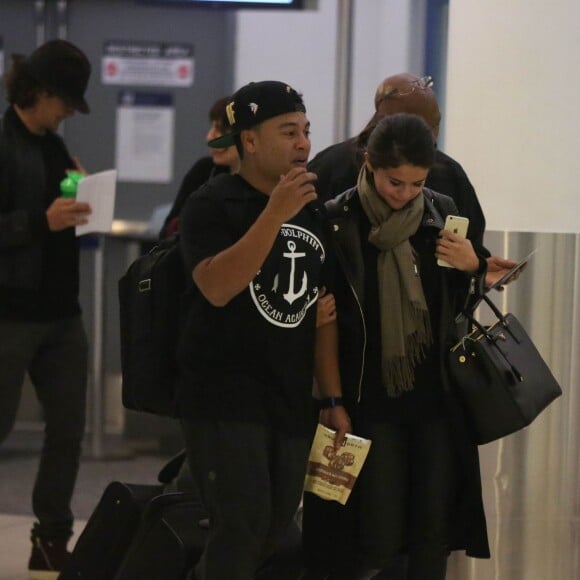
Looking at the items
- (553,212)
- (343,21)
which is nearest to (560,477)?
(553,212)

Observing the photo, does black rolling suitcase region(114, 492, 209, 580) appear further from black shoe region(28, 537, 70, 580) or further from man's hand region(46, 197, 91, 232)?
man's hand region(46, 197, 91, 232)

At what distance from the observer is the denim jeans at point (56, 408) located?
4074 mm

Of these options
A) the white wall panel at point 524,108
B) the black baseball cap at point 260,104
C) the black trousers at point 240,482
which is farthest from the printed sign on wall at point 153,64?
the black trousers at point 240,482

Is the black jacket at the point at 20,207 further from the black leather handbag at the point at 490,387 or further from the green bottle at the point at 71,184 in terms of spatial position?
the black leather handbag at the point at 490,387

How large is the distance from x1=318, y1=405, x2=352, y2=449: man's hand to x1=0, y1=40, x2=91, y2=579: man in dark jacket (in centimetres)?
138

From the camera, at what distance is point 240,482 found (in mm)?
2688

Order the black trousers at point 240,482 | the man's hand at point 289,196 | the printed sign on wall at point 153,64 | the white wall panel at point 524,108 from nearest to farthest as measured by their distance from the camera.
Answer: the man's hand at point 289,196, the black trousers at point 240,482, the white wall panel at point 524,108, the printed sign on wall at point 153,64

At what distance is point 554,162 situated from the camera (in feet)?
11.9

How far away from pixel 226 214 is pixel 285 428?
19.2 inches

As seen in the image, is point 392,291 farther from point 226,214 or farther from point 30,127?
point 30,127

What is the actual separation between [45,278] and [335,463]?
1.51 m

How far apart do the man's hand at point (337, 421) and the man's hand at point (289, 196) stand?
0.56 m

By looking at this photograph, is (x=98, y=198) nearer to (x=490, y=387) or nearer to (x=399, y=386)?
(x=399, y=386)

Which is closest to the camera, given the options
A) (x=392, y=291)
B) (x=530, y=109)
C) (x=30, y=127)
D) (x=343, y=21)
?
(x=392, y=291)
